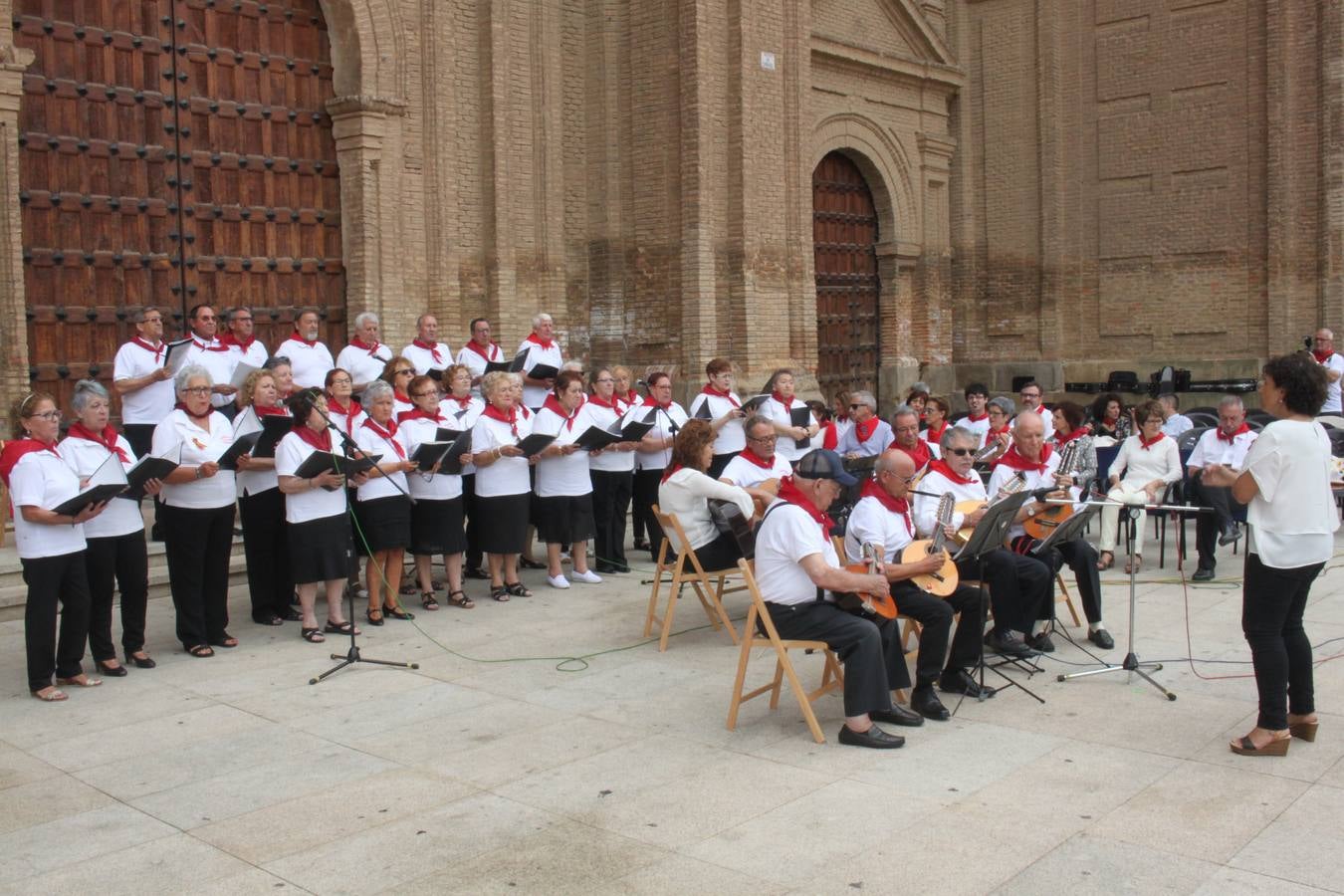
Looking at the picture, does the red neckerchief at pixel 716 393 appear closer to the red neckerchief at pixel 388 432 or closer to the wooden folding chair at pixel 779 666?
the red neckerchief at pixel 388 432

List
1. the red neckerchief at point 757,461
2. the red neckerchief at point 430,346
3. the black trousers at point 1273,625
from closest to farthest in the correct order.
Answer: the black trousers at point 1273,625, the red neckerchief at point 757,461, the red neckerchief at point 430,346

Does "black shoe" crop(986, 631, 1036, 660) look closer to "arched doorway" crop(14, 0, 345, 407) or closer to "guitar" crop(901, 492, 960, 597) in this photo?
"guitar" crop(901, 492, 960, 597)

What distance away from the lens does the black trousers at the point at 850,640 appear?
6.44 metres

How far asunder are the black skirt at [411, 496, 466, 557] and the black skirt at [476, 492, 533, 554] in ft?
0.95

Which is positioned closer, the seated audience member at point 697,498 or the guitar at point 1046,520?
the guitar at point 1046,520

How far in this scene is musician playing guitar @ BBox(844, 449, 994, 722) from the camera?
22.6 feet

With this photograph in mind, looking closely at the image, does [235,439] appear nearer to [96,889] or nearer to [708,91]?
[96,889]

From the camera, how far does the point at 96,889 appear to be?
16.0ft

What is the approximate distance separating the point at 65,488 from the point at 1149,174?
1969 cm

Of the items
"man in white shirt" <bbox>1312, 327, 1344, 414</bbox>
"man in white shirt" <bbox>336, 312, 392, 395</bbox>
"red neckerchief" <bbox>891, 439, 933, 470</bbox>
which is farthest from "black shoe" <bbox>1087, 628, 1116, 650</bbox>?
"man in white shirt" <bbox>1312, 327, 1344, 414</bbox>

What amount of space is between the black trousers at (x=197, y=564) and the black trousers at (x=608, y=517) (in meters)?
3.53

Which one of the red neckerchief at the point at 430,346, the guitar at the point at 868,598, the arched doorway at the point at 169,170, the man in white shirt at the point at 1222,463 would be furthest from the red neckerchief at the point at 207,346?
the man in white shirt at the point at 1222,463

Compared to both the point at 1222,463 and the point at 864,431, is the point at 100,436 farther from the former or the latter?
the point at 1222,463

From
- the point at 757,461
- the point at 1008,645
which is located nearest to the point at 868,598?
the point at 1008,645
